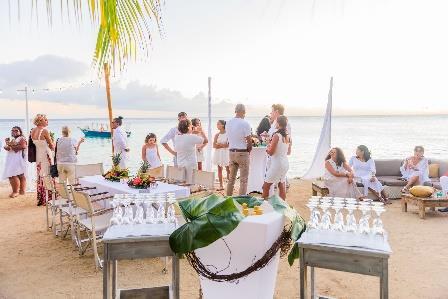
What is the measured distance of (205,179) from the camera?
5.82 m

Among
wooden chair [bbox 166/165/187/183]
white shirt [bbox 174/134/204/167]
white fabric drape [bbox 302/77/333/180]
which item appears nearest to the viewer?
wooden chair [bbox 166/165/187/183]

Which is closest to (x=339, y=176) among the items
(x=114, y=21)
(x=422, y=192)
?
(x=422, y=192)

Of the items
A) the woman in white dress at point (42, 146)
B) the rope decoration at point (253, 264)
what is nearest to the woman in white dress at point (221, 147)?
the woman in white dress at point (42, 146)

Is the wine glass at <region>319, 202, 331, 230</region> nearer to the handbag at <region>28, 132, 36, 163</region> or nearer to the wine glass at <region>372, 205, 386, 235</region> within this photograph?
the wine glass at <region>372, 205, 386, 235</region>

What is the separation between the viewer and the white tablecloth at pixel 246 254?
2658mm

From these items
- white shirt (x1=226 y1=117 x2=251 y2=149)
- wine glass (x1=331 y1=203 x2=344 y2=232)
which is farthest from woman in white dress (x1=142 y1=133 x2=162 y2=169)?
wine glass (x1=331 y1=203 x2=344 y2=232)

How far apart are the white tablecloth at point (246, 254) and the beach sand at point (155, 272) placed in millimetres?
1014

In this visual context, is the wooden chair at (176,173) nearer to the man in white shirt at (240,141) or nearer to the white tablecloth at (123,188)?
the white tablecloth at (123,188)

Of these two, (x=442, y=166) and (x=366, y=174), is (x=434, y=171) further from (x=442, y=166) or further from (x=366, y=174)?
(x=366, y=174)

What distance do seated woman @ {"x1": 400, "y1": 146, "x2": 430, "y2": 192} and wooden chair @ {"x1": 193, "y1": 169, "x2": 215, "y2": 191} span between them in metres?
4.13

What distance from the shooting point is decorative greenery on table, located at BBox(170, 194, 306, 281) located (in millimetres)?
2602

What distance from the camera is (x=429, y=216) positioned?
697cm

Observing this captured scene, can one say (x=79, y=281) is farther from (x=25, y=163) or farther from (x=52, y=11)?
(x=25, y=163)

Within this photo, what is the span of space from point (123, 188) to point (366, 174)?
4869 mm
